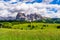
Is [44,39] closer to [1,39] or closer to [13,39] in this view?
[13,39]

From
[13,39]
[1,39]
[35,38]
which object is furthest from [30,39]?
[1,39]

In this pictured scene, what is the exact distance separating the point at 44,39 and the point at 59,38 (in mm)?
2368

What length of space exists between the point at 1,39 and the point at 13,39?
1.69 m

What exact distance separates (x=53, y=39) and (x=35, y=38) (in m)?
2.55

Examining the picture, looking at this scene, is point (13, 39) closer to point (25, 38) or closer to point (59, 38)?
point (25, 38)

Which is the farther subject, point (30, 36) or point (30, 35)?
point (30, 35)

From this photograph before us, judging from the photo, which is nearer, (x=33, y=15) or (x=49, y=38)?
(x=49, y=38)

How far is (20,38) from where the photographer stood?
1005 inches

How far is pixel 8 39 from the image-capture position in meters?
24.5

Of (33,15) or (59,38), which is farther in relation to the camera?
(33,15)

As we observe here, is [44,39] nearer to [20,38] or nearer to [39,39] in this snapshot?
[39,39]

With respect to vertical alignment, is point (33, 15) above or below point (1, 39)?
below

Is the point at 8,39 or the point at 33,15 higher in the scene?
the point at 8,39

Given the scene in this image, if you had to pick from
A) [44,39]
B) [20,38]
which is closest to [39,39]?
[44,39]
